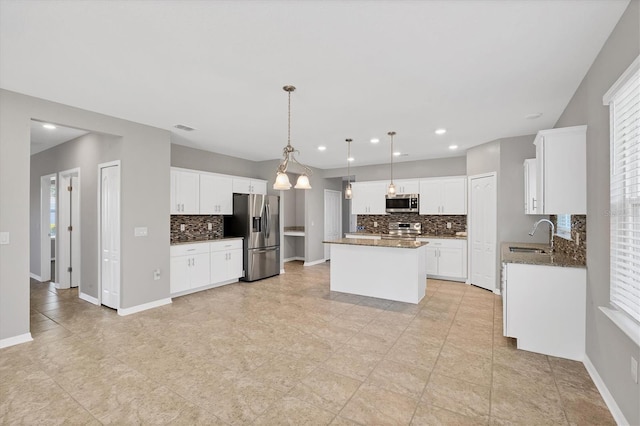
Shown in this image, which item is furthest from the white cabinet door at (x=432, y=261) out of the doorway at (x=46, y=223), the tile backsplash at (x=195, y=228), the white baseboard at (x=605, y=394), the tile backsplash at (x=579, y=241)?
the doorway at (x=46, y=223)

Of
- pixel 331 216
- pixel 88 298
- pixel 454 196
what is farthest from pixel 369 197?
pixel 88 298

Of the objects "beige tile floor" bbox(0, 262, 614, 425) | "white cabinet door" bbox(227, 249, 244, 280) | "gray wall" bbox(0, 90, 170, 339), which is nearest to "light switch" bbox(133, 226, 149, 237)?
"gray wall" bbox(0, 90, 170, 339)

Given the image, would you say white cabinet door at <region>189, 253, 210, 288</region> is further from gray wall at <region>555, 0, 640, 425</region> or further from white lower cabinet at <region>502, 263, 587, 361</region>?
gray wall at <region>555, 0, 640, 425</region>

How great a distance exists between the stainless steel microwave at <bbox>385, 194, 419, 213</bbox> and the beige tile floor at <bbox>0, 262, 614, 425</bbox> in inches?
119

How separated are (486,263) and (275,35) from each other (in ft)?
17.0

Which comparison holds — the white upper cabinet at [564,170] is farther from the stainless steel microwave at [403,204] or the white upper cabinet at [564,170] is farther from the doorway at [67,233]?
the doorway at [67,233]

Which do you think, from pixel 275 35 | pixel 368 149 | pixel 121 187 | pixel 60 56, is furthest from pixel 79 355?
pixel 368 149

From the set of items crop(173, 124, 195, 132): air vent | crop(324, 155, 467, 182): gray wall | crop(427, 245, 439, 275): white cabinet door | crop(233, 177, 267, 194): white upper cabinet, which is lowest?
crop(427, 245, 439, 275): white cabinet door

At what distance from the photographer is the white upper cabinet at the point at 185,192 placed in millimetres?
5125

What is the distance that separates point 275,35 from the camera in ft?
7.19

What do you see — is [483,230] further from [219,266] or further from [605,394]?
[219,266]

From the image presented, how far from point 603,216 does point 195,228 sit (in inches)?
227

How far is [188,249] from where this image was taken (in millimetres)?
5117

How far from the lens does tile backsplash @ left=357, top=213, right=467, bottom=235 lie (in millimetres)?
6742
